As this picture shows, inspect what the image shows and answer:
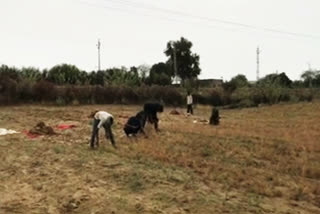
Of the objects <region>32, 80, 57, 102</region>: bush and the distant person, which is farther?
<region>32, 80, 57, 102</region>: bush

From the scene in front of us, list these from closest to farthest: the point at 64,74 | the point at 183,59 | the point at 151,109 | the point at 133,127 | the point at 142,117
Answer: the point at 133,127 → the point at 142,117 → the point at 151,109 → the point at 64,74 → the point at 183,59

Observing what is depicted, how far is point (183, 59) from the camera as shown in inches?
2820

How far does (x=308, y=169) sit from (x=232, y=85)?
1475 inches

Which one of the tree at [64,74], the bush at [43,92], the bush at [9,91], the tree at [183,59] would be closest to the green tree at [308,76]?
the tree at [183,59]

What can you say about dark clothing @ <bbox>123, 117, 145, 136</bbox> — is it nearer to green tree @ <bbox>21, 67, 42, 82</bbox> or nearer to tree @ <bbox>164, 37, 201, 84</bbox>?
green tree @ <bbox>21, 67, 42, 82</bbox>

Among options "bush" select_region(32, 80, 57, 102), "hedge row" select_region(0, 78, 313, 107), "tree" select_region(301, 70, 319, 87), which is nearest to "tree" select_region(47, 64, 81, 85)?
"hedge row" select_region(0, 78, 313, 107)

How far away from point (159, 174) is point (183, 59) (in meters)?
59.1

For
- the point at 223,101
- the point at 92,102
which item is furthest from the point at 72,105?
the point at 223,101

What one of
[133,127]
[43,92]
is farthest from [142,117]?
[43,92]

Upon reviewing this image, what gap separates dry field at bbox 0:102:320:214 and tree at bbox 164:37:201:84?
51.8 meters

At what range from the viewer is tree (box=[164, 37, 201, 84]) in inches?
2810

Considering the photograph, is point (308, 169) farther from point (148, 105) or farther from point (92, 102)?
point (92, 102)

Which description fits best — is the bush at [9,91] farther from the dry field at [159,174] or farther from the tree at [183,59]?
the tree at [183,59]

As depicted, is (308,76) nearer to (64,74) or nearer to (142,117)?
(64,74)
